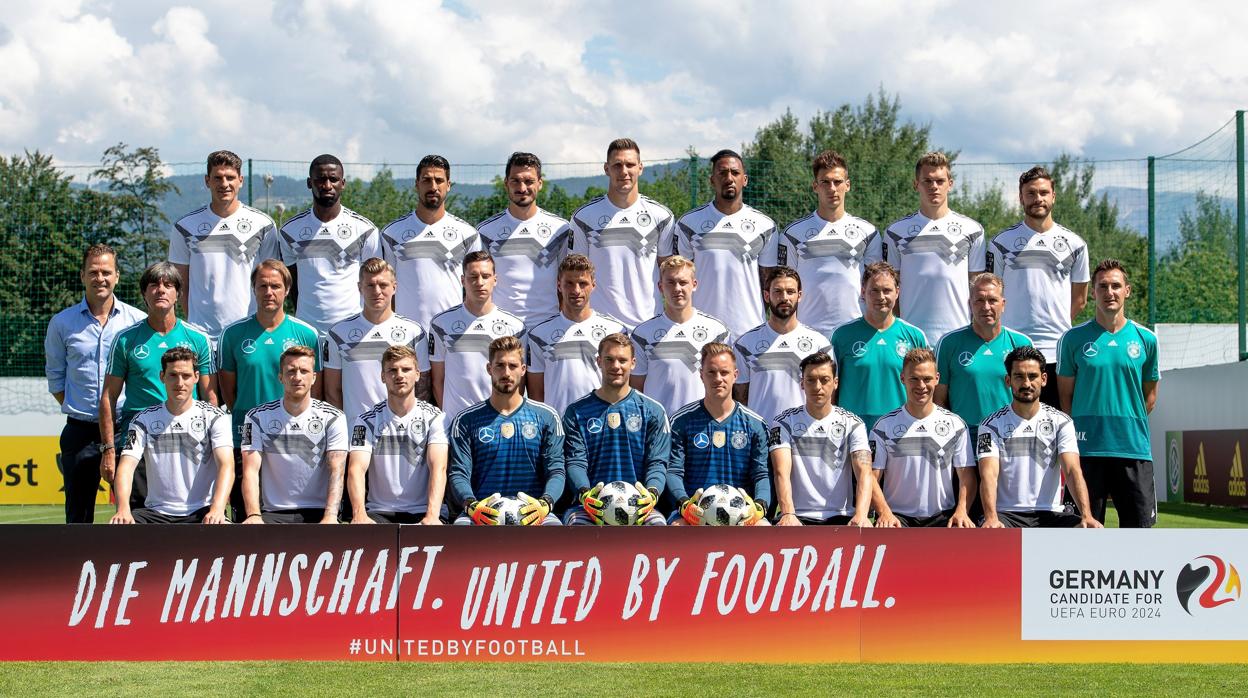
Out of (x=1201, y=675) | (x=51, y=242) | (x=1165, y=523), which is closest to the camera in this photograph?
(x=1201, y=675)

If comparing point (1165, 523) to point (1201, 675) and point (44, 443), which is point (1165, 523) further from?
point (44, 443)

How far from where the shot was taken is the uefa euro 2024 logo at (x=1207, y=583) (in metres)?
5.88

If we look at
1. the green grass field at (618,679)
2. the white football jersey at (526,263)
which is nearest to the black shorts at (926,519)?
the green grass field at (618,679)

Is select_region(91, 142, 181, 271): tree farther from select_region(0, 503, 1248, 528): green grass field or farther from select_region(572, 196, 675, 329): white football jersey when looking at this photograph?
select_region(572, 196, 675, 329): white football jersey

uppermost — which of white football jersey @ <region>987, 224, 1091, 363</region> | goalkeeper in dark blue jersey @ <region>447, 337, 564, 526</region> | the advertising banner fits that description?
white football jersey @ <region>987, 224, 1091, 363</region>

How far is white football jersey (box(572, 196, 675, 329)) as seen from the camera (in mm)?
8148

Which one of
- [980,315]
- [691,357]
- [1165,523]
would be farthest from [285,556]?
[1165,523]

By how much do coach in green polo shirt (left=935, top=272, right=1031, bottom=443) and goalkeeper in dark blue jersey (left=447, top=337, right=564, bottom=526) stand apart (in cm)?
230

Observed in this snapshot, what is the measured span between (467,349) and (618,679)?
262cm

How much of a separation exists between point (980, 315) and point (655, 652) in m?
2.87

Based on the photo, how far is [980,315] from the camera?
7320 mm

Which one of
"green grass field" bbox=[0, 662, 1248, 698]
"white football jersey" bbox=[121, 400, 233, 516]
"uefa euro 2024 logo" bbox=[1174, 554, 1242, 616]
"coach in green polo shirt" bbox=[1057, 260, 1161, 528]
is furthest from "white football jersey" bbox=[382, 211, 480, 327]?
"uefa euro 2024 logo" bbox=[1174, 554, 1242, 616]

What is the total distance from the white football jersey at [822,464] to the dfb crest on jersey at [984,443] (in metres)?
0.61

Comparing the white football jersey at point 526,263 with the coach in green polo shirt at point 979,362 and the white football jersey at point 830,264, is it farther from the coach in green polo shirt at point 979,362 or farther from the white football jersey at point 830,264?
the coach in green polo shirt at point 979,362
